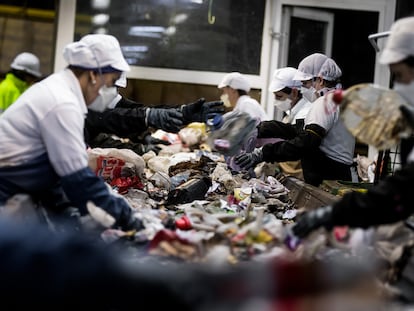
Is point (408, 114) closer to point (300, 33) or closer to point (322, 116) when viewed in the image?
point (322, 116)

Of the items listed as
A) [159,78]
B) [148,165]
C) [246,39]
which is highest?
[246,39]

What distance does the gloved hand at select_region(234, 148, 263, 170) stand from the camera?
5082mm

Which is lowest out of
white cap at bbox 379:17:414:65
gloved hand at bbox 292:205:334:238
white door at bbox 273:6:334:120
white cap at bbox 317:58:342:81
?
gloved hand at bbox 292:205:334:238

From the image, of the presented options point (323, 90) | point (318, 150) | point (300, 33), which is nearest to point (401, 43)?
point (318, 150)

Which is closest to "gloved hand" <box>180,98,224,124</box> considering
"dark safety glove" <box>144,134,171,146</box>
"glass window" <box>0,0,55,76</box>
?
"dark safety glove" <box>144,134,171,146</box>

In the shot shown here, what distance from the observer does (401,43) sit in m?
2.74

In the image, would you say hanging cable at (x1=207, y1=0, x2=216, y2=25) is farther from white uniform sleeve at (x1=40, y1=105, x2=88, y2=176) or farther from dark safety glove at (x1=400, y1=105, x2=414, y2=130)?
dark safety glove at (x1=400, y1=105, x2=414, y2=130)

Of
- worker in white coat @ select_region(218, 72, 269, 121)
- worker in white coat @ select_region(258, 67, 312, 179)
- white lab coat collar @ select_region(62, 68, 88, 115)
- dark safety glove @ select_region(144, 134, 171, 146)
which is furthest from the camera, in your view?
dark safety glove @ select_region(144, 134, 171, 146)

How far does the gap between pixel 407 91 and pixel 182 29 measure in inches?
227

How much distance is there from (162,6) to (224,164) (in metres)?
3.19

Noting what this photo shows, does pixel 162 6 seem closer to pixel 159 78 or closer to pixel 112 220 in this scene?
pixel 159 78

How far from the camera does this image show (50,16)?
391 inches

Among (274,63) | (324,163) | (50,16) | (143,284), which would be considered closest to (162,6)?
(274,63)

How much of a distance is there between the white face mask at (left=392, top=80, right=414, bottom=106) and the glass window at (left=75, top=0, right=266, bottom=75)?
219 inches
